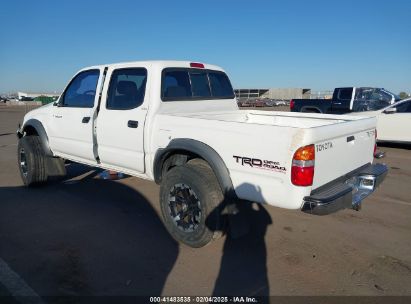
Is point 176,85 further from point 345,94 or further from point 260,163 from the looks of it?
point 345,94

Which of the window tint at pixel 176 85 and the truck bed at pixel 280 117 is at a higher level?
the window tint at pixel 176 85

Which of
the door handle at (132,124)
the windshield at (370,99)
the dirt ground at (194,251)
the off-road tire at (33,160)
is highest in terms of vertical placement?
the door handle at (132,124)

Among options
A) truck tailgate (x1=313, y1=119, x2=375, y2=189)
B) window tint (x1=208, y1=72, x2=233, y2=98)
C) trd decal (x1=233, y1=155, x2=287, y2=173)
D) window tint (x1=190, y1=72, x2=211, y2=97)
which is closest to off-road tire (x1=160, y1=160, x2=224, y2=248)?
trd decal (x1=233, y1=155, x2=287, y2=173)

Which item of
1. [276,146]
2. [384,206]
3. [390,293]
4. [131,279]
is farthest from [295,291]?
[384,206]

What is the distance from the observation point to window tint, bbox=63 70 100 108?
520 centimetres

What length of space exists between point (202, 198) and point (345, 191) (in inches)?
53.4

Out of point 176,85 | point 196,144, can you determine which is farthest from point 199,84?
point 196,144

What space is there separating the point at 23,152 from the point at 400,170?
7.33 metres

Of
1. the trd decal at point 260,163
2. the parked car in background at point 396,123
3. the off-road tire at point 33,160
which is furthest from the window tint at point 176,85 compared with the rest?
the parked car in background at point 396,123

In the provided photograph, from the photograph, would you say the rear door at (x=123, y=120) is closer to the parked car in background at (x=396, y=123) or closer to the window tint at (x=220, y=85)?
the window tint at (x=220, y=85)

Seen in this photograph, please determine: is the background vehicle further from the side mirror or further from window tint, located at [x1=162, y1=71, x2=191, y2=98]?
window tint, located at [x1=162, y1=71, x2=191, y2=98]

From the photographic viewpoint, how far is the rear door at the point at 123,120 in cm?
441

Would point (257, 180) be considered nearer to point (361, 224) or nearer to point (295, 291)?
point (295, 291)

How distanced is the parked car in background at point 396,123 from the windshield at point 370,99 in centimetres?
129
